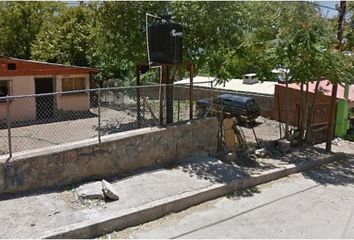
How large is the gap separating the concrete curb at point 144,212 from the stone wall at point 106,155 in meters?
1.38

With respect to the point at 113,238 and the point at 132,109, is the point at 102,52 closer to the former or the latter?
the point at 132,109

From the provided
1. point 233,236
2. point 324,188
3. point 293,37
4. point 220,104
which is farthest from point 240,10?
point 233,236

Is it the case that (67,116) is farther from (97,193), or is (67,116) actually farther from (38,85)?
(97,193)

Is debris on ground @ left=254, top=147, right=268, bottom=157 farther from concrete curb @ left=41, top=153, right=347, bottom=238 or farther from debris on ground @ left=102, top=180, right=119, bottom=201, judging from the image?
debris on ground @ left=102, top=180, right=119, bottom=201

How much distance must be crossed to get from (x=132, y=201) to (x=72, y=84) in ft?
43.6

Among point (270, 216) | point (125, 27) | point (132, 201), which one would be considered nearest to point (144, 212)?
point (132, 201)

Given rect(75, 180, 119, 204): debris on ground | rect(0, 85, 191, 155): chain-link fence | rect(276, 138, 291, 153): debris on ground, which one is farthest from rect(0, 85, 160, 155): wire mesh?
rect(276, 138, 291, 153): debris on ground

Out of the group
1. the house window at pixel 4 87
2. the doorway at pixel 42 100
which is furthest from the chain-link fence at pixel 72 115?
the house window at pixel 4 87

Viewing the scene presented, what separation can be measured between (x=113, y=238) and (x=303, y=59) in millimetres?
6810

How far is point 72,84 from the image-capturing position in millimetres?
18875

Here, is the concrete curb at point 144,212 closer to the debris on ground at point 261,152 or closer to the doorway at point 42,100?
the debris on ground at point 261,152

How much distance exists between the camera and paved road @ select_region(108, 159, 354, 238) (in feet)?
19.9

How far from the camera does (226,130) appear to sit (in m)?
10.0

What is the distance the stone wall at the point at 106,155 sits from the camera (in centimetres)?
673
